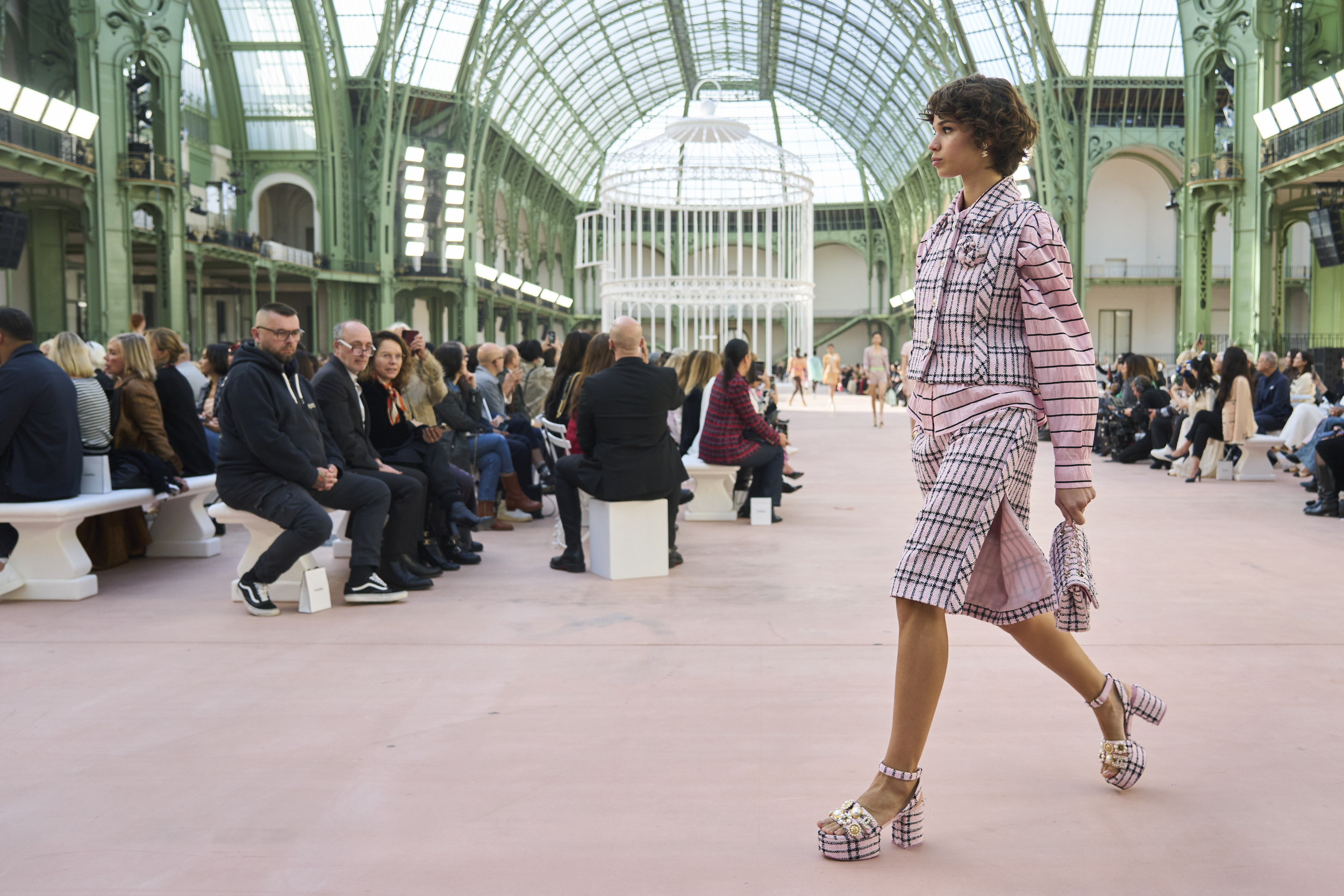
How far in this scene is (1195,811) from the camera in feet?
8.85

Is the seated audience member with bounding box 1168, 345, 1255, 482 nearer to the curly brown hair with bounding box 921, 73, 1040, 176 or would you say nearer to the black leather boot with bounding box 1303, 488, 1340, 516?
the black leather boot with bounding box 1303, 488, 1340, 516

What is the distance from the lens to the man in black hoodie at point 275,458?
5.06 m

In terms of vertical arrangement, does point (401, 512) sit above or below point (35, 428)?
below

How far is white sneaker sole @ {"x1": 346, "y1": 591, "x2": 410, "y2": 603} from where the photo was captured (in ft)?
17.5

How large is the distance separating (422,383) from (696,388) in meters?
2.77

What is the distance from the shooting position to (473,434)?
7.92m

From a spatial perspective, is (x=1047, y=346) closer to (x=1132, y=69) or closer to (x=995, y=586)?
(x=995, y=586)

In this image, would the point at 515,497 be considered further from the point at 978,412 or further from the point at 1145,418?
the point at 1145,418

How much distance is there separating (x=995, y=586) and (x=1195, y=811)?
77 cm

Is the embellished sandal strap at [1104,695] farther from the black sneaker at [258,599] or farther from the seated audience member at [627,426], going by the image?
the black sneaker at [258,599]

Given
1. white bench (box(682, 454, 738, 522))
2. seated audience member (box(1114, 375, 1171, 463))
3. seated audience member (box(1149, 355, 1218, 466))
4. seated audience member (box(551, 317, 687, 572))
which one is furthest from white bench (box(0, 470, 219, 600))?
seated audience member (box(1114, 375, 1171, 463))

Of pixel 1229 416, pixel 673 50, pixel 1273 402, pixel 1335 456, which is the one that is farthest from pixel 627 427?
pixel 673 50

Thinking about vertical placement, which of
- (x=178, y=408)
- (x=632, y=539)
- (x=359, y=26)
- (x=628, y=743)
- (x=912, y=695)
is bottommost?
(x=628, y=743)

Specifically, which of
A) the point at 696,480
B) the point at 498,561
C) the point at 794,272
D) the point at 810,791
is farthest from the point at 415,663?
the point at 794,272
